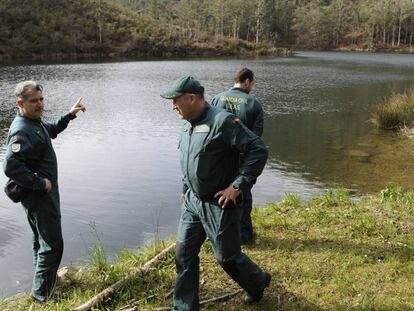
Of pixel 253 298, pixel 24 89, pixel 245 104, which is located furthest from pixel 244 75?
pixel 253 298

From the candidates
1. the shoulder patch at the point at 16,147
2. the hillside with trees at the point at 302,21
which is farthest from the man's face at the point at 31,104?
the hillside with trees at the point at 302,21

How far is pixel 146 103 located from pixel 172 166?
13.1 metres

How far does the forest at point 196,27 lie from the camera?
238 ft

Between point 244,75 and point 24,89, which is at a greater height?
point 244,75

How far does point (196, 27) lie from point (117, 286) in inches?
4533

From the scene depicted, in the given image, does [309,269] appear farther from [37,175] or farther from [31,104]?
[31,104]

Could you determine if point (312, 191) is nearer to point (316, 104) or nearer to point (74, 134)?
point (74, 134)

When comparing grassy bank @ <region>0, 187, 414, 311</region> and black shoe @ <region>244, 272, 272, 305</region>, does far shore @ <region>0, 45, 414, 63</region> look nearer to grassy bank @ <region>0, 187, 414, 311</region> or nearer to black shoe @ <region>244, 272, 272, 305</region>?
grassy bank @ <region>0, 187, 414, 311</region>

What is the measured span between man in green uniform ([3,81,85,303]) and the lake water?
5.68 ft

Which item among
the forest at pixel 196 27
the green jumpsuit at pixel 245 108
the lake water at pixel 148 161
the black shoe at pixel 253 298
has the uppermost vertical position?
the forest at pixel 196 27

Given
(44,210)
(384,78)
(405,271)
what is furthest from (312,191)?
(384,78)

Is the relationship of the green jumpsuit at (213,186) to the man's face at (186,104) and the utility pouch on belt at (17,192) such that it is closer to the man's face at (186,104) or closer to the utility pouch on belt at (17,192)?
the man's face at (186,104)

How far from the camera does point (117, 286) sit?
16.4 feet

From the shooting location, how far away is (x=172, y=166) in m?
13.7
